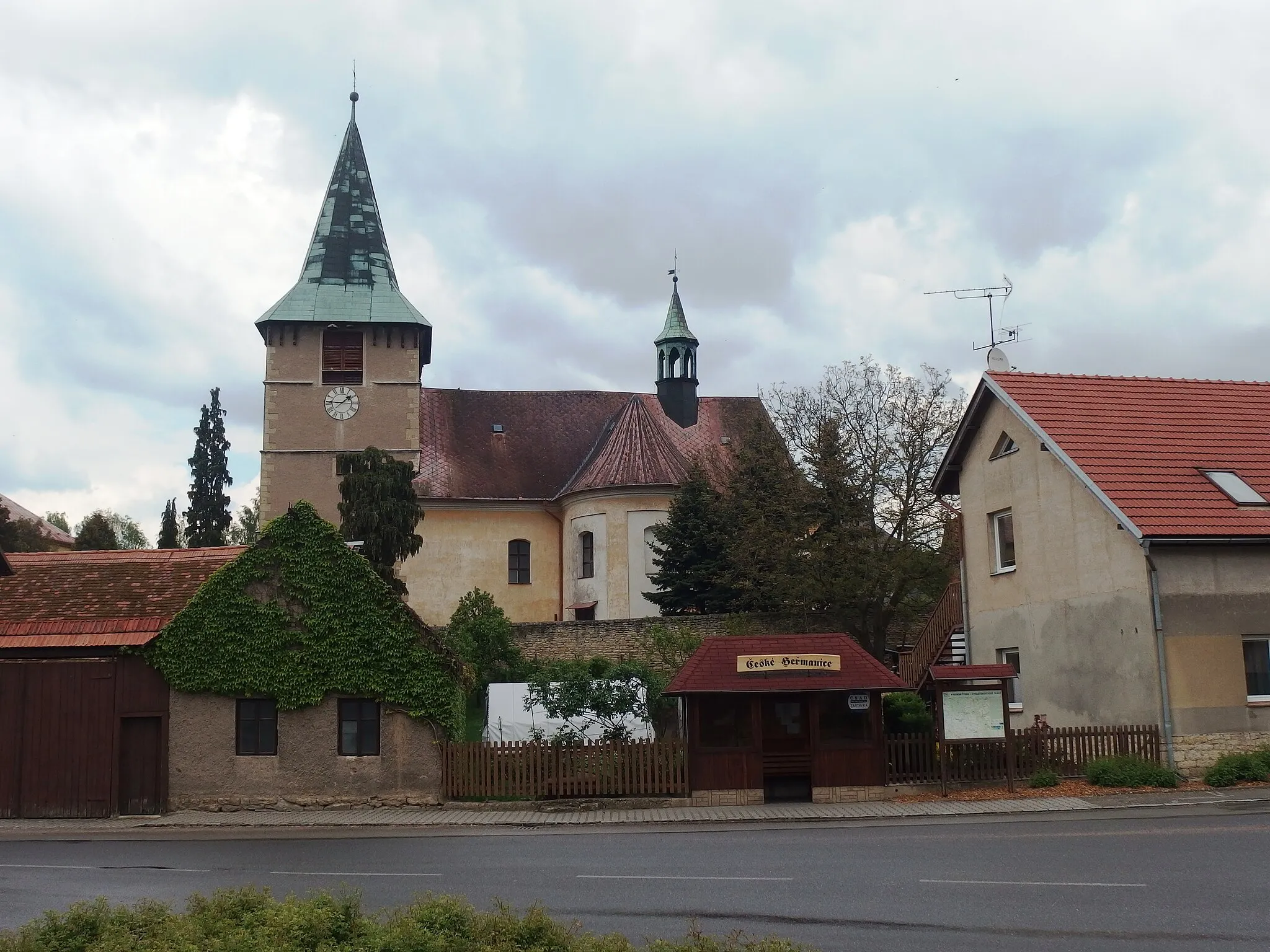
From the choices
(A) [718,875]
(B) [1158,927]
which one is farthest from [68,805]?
(B) [1158,927]

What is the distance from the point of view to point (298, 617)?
2345cm

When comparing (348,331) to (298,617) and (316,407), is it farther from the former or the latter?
(298,617)

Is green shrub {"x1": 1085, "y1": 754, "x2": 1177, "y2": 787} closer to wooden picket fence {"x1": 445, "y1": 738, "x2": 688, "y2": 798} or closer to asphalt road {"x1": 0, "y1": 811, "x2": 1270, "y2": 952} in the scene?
asphalt road {"x1": 0, "y1": 811, "x2": 1270, "y2": 952}

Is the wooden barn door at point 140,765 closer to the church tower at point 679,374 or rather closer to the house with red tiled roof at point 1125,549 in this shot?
the house with red tiled roof at point 1125,549

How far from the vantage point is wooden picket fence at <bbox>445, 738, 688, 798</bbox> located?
21.5 metres

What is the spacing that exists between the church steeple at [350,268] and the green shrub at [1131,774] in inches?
1219

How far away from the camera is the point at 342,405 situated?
45.0 m

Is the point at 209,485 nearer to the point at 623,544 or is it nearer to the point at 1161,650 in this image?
the point at 623,544

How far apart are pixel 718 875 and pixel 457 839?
6.15 meters

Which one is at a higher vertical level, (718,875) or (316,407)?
(316,407)

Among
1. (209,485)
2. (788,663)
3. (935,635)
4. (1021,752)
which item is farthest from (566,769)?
(209,485)

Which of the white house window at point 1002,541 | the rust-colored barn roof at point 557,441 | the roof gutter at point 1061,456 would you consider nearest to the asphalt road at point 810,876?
the roof gutter at point 1061,456

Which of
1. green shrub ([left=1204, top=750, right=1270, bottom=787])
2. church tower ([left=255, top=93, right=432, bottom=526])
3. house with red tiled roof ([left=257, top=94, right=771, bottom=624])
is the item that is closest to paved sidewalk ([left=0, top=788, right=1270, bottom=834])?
green shrub ([left=1204, top=750, right=1270, bottom=787])

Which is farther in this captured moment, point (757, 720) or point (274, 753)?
point (274, 753)
